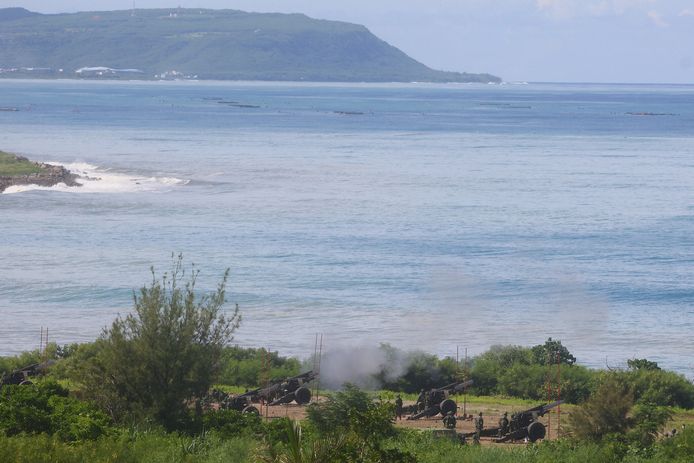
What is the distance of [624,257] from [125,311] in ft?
81.2

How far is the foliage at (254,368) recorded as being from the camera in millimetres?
34656

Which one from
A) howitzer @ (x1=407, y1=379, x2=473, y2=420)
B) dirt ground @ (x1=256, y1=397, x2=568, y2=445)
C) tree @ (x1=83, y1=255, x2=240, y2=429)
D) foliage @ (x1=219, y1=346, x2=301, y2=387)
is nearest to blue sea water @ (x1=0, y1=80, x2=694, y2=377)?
foliage @ (x1=219, y1=346, x2=301, y2=387)

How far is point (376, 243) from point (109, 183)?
102 ft

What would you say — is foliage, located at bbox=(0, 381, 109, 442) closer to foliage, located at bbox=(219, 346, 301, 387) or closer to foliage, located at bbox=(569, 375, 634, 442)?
foliage, located at bbox=(219, 346, 301, 387)

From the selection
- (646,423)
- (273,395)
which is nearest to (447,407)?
(273,395)

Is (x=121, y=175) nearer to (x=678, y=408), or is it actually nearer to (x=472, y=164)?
(x=472, y=164)

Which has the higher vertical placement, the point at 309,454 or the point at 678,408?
the point at 309,454

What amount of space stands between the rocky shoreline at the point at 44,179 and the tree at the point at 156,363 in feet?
A: 192

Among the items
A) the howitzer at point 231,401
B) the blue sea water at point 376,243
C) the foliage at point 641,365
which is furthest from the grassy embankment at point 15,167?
the foliage at point 641,365

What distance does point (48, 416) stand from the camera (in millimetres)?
24688

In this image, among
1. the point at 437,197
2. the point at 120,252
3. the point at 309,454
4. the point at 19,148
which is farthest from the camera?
the point at 19,148

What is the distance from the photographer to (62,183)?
85.2m

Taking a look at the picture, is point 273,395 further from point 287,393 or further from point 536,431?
point 536,431

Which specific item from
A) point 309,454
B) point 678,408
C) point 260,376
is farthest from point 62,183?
point 309,454
